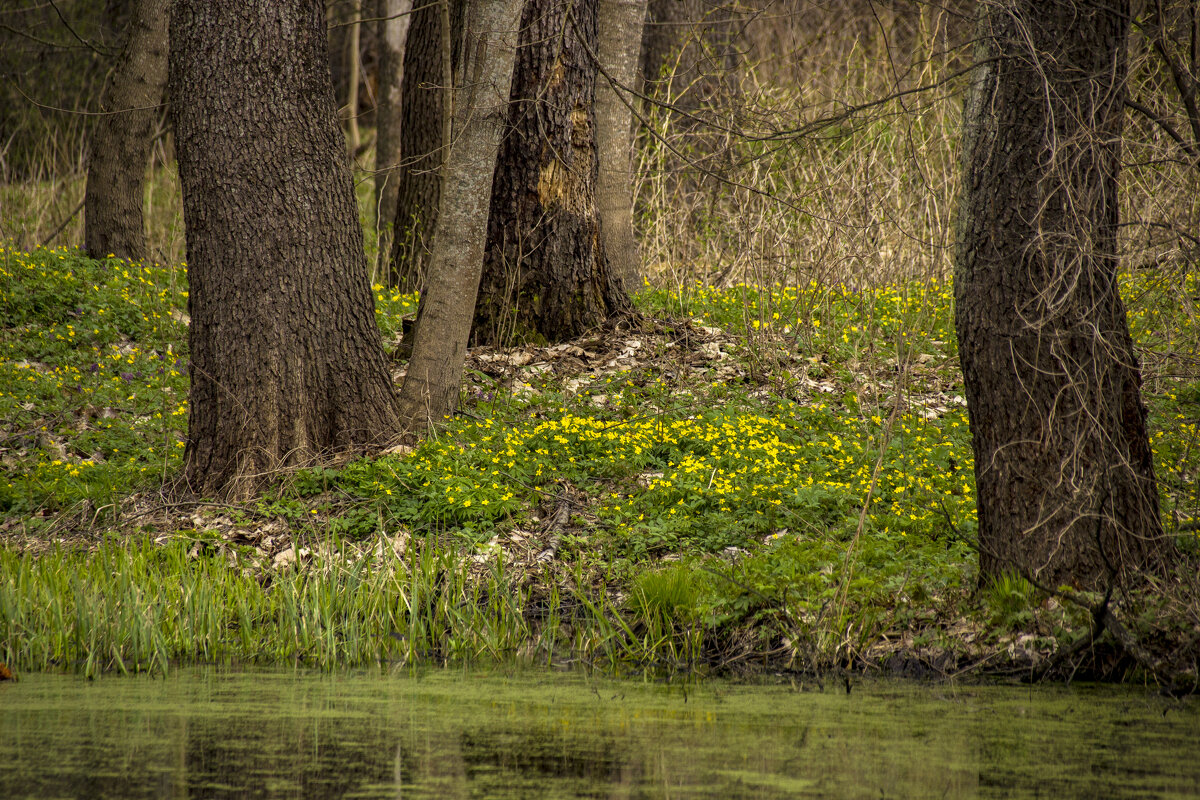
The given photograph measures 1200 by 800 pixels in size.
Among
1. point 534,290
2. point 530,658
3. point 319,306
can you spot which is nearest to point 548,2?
point 534,290

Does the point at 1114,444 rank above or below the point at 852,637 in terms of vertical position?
above

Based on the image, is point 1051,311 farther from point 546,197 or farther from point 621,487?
point 546,197

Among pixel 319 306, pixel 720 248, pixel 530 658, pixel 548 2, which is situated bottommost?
pixel 530 658

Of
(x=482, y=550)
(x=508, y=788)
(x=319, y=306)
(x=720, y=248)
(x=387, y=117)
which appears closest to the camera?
(x=508, y=788)

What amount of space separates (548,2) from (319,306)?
3.30m

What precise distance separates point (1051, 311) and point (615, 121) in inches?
241

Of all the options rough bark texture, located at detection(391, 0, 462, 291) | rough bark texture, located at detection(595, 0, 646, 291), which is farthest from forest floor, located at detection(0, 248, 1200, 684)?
rough bark texture, located at detection(391, 0, 462, 291)

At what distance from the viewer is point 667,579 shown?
4941mm

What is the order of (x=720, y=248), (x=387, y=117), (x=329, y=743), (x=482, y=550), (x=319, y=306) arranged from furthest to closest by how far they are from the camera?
(x=387, y=117)
(x=720, y=248)
(x=319, y=306)
(x=482, y=550)
(x=329, y=743)

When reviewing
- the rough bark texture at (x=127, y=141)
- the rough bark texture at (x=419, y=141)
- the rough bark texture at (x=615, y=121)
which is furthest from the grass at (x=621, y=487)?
the rough bark texture at (x=419, y=141)

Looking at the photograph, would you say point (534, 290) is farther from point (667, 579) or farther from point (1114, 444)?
point (1114, 444)

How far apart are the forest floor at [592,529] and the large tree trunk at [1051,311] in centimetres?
26

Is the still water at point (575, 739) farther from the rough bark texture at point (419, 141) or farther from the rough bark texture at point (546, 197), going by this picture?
the rough bark texture at point (419, 141)

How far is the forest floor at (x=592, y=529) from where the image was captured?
464cm
